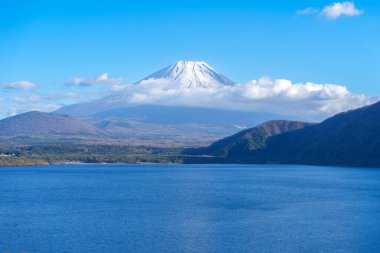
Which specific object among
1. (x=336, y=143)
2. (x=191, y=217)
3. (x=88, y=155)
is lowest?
(x=191, y=217)

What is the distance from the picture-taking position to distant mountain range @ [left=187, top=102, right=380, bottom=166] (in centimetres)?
9825

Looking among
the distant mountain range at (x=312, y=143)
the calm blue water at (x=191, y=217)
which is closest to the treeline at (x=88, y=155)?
the distant mountain range at (x=312, y=143)

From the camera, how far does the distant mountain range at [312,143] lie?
9825cm

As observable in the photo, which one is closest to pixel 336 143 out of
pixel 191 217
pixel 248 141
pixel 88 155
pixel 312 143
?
pixel 312 143

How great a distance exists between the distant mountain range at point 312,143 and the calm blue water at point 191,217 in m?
33.8

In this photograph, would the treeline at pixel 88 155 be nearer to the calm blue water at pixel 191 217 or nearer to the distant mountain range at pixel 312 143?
the distant mountain range at pixel 312 143

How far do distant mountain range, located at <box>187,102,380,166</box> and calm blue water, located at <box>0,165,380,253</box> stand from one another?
33798mm

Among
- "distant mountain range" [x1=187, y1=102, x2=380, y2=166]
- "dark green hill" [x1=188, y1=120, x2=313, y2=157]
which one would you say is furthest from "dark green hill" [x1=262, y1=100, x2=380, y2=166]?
"dark green hill" [x1=188, y1=120, x2=313, y2=157]

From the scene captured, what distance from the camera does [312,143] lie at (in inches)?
4432

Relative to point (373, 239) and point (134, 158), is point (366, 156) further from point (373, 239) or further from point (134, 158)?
point (373, 239)

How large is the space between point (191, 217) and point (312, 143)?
75.8 m

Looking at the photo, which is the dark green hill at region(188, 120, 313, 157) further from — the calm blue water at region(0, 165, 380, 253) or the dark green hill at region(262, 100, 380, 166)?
the calm blue water at region(0, 165, 380, 253)

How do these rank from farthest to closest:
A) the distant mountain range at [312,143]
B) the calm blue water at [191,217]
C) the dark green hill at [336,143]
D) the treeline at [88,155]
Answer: the treeline at [88,155] → the distant mountain range at [312,143] → the dark green hill at [336,143] → the calm blue water at [191,217]

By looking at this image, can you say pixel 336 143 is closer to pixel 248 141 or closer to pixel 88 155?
pixel 248 141
